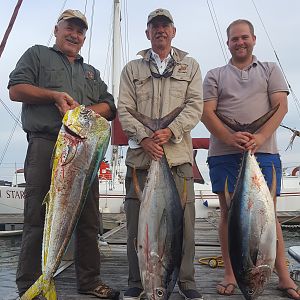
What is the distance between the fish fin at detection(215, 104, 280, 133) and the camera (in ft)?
10.9

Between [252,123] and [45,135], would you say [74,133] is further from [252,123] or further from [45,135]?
[252,123]

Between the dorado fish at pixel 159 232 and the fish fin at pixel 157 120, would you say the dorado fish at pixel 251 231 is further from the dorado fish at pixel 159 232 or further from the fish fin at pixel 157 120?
the fish fin at pixel 157 120

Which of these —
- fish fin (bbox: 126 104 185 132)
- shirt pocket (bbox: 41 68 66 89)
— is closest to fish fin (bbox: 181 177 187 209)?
fish fin (bbox: 126 104 185 132)

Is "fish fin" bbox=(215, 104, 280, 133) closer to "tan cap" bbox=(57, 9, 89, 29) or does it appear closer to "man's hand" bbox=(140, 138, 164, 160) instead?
"man's hand" bbox=(140, 138, 164, 160)

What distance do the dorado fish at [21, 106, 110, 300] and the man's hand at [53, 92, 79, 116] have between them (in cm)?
11

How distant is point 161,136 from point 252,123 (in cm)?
75

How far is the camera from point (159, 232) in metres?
2.98

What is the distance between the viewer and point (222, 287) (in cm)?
375

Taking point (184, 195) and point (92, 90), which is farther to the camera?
point (92, 90)

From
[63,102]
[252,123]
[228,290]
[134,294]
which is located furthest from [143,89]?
[228,290]

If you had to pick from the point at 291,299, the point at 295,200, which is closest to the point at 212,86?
the point at 291,299

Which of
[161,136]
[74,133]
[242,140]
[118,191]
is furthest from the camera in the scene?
[118,191]

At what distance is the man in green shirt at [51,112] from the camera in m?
3.30

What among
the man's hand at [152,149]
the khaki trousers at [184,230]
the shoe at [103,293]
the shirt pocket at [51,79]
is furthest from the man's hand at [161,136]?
the shoe at [103,293]
